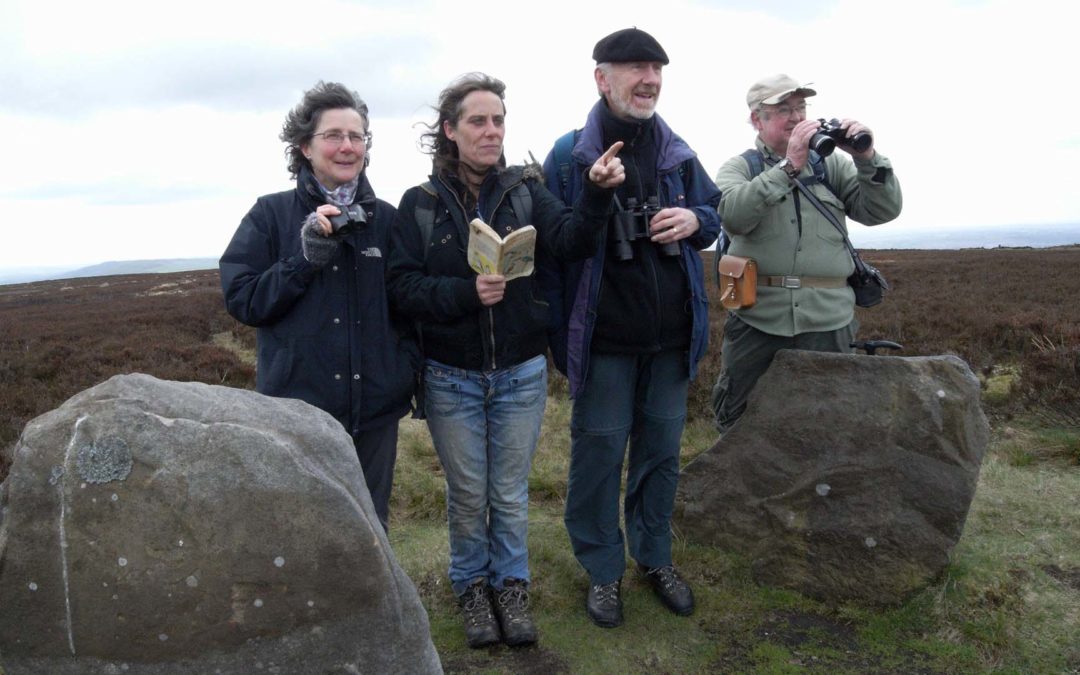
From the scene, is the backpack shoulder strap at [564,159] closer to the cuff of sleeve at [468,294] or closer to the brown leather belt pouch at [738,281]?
the cuff of sleeve at [468,294]

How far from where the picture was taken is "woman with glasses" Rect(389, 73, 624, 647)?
11.3ft

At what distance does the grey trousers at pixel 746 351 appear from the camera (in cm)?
442

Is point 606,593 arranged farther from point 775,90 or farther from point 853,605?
point 775,90

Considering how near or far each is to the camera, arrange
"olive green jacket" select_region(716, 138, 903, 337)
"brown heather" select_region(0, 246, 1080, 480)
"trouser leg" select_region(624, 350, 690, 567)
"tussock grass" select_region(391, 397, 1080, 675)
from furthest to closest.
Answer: "brown heather" select_region(0, 246, 1080, 480), "olive green jacket" select_region(716, 138, 903, 337), "trouser leg" select_region(624, 350, 690, 567), "tussock grass" select_region(391, 397, 1080, 675)

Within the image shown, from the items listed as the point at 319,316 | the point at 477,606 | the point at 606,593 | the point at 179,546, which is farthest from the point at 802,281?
the point at 179,546

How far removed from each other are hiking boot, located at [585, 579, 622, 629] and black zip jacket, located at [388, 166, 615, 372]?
1339 millimetres

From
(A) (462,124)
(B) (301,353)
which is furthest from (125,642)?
(A) (462,124)

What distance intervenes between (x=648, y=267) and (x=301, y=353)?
5.24 feet

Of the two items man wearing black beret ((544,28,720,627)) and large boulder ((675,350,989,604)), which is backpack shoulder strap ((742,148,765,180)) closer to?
man wearing black beret ((544,28,720,627))

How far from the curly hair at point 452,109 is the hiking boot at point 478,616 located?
1999 mm

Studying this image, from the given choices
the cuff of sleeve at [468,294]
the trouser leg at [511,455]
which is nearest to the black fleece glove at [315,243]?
the cuff of sleeve at [468,294]

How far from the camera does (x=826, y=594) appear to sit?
4.25 meters

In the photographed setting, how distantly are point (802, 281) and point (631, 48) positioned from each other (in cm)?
152

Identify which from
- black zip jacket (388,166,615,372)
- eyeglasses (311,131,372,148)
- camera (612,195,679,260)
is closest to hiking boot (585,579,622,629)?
black zip jacket (388,166,615,372)
